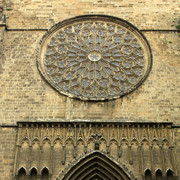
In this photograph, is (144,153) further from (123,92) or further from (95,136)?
(123,92)

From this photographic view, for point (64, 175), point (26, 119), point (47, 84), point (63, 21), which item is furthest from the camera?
point (63, 21)

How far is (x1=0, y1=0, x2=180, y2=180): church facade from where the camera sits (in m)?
10.8

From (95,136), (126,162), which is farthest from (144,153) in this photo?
(95,136)

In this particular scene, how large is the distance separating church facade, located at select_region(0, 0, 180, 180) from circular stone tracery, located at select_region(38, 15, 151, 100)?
0.04m

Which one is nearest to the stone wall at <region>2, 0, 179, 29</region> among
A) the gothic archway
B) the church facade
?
the church facade

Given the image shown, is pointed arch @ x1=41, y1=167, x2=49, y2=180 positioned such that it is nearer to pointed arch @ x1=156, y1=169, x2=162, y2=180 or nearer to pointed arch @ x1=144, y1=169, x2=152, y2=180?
pointed arch @ x1=144, y1=169, x2=152, y2=180

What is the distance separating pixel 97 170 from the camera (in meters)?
11.0

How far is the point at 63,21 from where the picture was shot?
46.3 feet

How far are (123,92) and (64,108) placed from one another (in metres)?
2.19

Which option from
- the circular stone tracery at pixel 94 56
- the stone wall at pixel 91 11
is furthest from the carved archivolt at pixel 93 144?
the stone wall at pixel 91 11

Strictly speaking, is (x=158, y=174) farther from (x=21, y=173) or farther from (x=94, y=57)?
(x=94, y=57)

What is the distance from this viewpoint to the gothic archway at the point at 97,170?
10.5 m

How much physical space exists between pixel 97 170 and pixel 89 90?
300 cm

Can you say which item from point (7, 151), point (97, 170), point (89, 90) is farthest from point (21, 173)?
point (89, 90)
